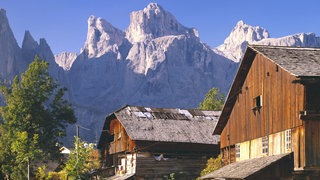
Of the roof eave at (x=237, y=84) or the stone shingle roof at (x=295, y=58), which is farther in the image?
the roof eave at (x=237, y=84)

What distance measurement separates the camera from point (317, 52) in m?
27.8

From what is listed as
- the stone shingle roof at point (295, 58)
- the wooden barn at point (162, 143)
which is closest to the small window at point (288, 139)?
the stone shingle roof at point (295, 58)

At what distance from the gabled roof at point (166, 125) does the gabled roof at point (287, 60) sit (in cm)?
1242

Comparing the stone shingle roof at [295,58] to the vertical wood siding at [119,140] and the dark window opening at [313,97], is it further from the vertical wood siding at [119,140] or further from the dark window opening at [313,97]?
the vertical wood siding at [119,140]

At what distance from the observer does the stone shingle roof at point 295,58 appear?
24156 millimetres

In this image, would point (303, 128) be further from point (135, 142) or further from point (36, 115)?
point (36, 115)

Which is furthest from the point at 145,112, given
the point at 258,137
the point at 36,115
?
the point at 258,137

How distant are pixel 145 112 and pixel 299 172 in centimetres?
2628

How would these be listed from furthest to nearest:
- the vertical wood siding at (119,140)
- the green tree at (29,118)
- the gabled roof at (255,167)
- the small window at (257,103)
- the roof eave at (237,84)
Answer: the green tree at (29,118) → the vertical wood siding at (119,140) → the roof eave at (237,84) → the small window at (257,103) → the gabled roof at (255,167)

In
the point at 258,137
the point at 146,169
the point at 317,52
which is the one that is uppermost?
the point at 317,52

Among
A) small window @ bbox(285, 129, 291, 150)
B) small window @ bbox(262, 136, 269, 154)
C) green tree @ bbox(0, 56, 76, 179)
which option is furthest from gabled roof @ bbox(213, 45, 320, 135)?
green tree @ bbox(0, 56, 76, 179)

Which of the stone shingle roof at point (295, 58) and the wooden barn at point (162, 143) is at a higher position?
the stone shingle roof at point (295, 58)

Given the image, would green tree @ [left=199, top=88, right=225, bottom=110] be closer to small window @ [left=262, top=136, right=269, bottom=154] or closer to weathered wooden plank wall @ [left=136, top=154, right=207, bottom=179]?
weathered wooden plank wall @ [left=136, top=154, right=207, bottom=179]

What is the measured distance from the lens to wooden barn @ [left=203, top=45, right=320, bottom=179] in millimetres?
23531
